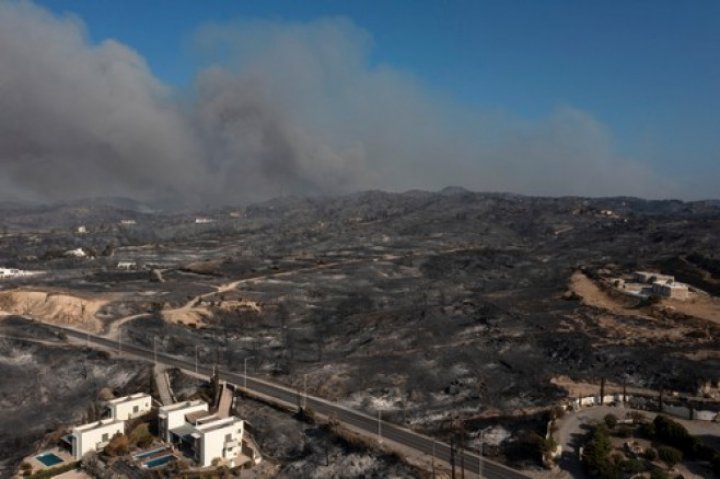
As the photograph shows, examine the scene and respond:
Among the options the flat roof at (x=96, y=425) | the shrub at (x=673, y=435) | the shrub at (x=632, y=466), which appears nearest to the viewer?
the shrub at (x=632, y=466)

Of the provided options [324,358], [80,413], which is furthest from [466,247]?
[80,413]

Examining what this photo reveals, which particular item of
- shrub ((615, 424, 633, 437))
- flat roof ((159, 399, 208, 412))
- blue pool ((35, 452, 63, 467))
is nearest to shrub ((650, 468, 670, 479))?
shrub ((615, 424, 633, 437))

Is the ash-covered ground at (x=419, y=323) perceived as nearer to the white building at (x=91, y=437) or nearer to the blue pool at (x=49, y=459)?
the white building at (x=91, y=437)

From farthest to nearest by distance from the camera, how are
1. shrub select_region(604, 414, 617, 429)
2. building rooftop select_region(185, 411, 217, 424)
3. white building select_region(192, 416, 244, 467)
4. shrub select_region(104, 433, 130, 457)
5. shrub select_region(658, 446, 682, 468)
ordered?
shrub select_region(604, 414, 617, 429)
building rooftop select_region(185, 411, 217, 424)
shrub select_region(104, 433, 130, 457)
white building select_region(192, 416, 244, 467)
shrub select_region(658, 446, 682, 468)

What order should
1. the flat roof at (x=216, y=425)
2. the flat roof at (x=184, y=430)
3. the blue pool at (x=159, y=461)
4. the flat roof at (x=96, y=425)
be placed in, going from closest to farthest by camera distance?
the blue pool at (x=159, y=461)
the flat roof at (x=216, y=425)
the flat roof at (x=184, y=430)
the flat roof at (x=96, y=425)

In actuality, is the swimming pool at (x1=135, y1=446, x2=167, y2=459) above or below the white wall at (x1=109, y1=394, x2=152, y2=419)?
below

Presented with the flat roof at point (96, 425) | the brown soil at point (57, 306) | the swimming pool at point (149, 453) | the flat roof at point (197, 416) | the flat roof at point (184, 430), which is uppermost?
the brown soil at point (57, 306)

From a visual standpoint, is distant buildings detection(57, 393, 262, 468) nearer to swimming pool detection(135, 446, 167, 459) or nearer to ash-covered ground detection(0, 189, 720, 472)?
swimming pool detection(135, 446, 167, 459)

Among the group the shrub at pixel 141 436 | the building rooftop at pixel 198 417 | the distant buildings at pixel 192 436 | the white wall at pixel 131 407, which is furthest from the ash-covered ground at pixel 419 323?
the shrub at pixel 141 436
